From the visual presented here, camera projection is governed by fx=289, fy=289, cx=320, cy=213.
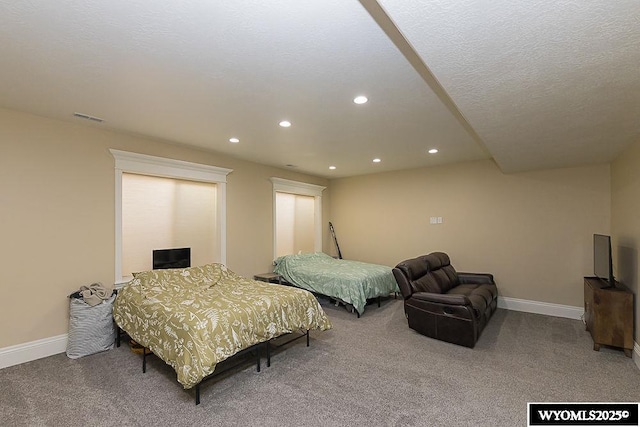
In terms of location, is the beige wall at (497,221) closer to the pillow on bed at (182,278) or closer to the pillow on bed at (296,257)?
the pillow on bed at (296,257)

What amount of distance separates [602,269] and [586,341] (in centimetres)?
91

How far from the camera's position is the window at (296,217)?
6.11 m

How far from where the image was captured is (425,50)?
1478mm

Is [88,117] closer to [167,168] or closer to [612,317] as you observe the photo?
[167,168]

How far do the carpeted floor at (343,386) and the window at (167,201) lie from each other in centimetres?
139

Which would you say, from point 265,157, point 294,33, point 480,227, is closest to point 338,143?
point 265,157

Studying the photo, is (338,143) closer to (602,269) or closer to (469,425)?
(469,425)

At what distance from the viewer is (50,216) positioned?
3.26 metres

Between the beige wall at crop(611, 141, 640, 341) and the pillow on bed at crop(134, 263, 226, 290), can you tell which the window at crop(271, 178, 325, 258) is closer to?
the pillow on bed at crop(134, 263, 226, 290)

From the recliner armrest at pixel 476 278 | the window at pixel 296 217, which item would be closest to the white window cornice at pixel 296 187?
the window at pixel 296 217

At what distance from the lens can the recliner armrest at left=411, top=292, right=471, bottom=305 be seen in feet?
11.4

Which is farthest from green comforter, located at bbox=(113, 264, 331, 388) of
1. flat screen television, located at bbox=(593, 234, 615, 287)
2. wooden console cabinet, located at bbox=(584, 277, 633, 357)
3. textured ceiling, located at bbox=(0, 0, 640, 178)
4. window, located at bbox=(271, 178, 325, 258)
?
flat screen television, located at bbox=(593, 234, 615, 287)

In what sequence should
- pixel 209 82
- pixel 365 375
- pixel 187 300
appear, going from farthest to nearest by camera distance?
pixel 187 300 < pixel 365 375 < pixel 209 82

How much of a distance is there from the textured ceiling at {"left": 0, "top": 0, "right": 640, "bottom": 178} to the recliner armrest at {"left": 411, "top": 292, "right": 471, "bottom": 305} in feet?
6.02
